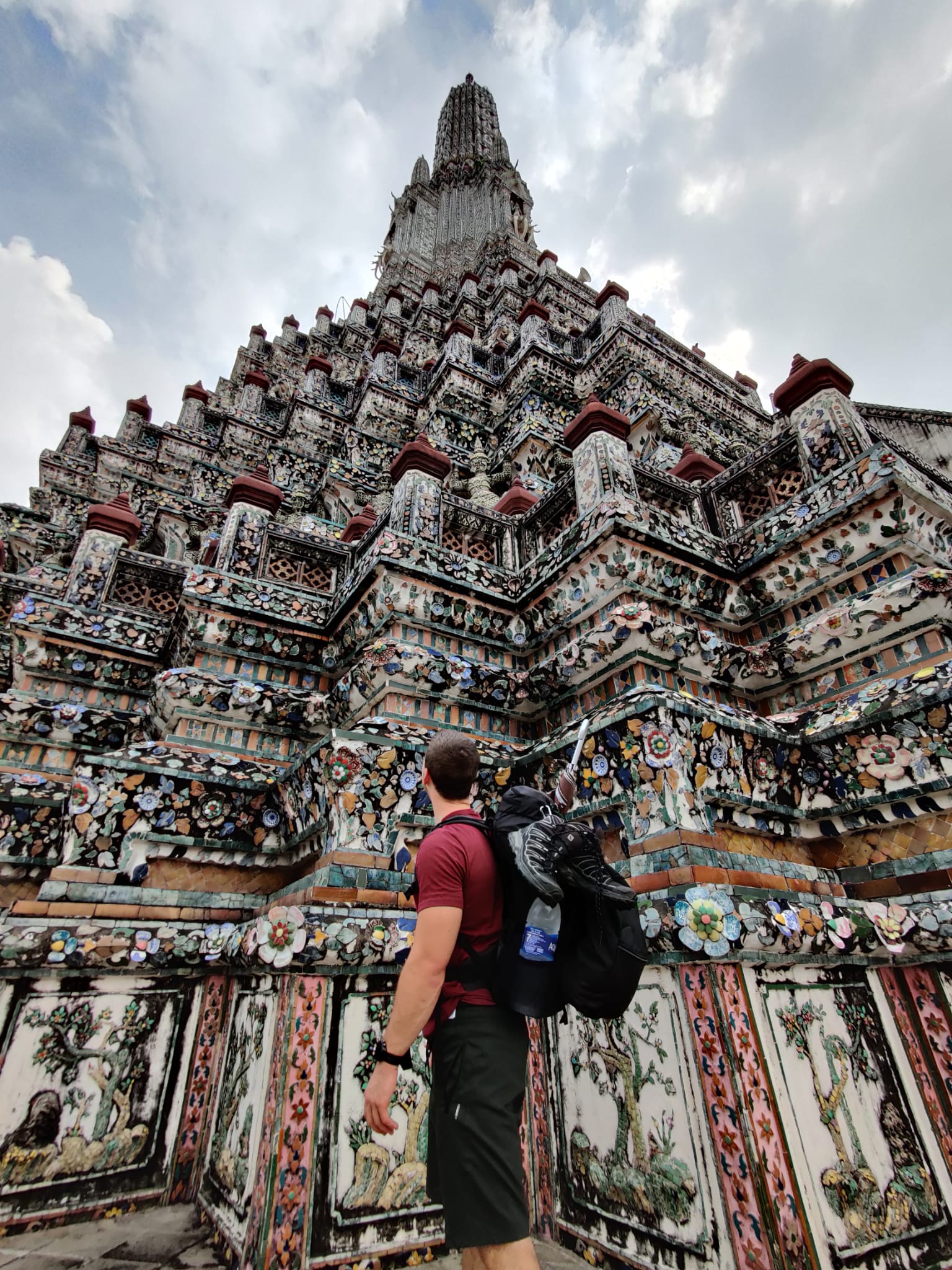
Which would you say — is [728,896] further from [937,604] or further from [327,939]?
[937,604]

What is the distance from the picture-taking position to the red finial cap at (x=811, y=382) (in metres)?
5.34

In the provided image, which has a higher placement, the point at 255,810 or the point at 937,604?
the point at 937,604

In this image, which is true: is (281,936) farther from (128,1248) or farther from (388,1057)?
(128,1248)

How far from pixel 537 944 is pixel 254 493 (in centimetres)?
581

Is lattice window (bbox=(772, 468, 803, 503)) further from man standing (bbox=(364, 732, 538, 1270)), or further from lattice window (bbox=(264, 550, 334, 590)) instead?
man standing (bbox=(364, 732, 538, 1270))

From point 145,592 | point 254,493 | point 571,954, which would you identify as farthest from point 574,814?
point 145,592

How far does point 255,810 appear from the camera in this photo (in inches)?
181

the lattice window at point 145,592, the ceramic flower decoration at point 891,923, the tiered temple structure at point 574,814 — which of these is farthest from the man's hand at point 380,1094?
the lattice window at point 145,592

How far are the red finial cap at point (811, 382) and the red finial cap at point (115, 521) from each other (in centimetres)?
685

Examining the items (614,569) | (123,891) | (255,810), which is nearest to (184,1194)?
(123,891)

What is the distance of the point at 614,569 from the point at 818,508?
159 cm

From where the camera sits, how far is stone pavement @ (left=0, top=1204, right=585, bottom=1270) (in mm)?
2975

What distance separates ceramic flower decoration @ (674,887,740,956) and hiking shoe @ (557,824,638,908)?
890 mm

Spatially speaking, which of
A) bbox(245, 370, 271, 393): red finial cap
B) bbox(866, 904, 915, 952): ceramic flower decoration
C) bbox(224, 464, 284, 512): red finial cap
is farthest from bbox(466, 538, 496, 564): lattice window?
bbox(245, 370, 271, 393): red finial cap
